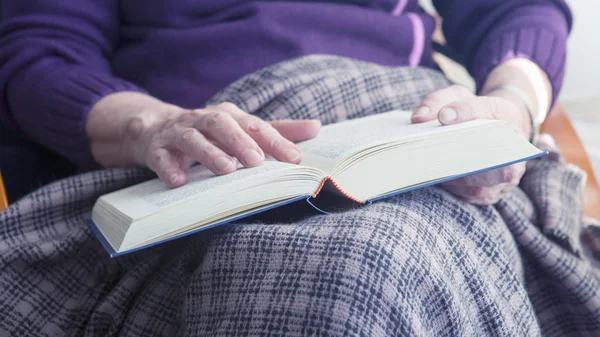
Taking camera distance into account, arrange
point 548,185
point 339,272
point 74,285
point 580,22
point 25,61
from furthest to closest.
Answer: point 580,22, point 25,61, point 548,185, point 74,285, point 339,272

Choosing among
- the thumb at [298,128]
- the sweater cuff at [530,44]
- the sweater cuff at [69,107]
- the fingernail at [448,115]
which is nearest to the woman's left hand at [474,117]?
the fingernail at [448,115]

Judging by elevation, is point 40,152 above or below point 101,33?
below

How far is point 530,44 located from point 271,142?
502 mm

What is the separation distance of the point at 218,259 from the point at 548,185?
1.41 ft

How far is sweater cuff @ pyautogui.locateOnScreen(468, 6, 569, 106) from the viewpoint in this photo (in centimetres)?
84

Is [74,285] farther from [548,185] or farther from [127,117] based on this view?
[548,185]

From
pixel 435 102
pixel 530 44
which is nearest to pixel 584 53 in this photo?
pixel 530 44

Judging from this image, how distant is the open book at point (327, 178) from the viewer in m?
0.45

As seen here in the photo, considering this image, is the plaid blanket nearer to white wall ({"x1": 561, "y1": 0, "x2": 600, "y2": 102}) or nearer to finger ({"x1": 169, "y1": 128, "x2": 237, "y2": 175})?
finger ({"x1": 169, "y1": 128, "x2": 237, "y2": 175})

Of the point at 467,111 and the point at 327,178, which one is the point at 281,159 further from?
the point at 467,111

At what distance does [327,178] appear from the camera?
467 mm

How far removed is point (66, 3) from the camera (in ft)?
2.77

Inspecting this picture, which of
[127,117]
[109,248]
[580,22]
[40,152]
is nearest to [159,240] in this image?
[109,248]

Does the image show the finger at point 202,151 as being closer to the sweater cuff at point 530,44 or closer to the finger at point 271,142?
the finger at point 271,142
